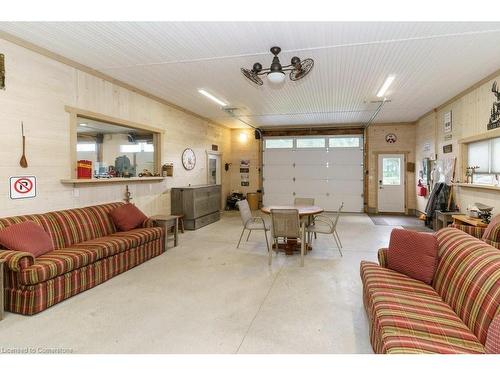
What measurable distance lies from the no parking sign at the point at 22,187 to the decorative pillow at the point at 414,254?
4.03 meters

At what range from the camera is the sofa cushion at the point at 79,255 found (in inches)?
102

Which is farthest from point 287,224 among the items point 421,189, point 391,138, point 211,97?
point 391,138

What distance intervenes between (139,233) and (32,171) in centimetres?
150

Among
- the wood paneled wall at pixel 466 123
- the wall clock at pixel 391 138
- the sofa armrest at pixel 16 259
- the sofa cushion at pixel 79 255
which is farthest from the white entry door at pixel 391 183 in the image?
the sofa armrest at pixel 16 259

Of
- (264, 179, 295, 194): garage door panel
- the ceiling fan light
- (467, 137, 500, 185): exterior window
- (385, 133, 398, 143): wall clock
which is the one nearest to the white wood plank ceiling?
the ceiling fan light

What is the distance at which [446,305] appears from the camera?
6.46 feet

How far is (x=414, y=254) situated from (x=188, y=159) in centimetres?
566

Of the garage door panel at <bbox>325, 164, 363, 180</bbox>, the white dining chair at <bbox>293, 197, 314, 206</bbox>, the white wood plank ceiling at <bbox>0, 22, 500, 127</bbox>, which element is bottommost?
the white dining chair at <bbox>293, 197, 314, 206</bbox>

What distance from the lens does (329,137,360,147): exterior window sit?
30.1 ft

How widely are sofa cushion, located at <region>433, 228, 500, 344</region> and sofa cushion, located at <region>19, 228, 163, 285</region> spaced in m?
3.36

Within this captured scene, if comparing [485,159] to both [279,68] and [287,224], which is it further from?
[279,68]

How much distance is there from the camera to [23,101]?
3305 millimetres

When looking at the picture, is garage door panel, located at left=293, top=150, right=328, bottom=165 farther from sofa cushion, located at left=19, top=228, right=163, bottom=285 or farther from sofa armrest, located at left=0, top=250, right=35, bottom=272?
sofa armrest, located at left=0, top=250, right=35, bottom=272
